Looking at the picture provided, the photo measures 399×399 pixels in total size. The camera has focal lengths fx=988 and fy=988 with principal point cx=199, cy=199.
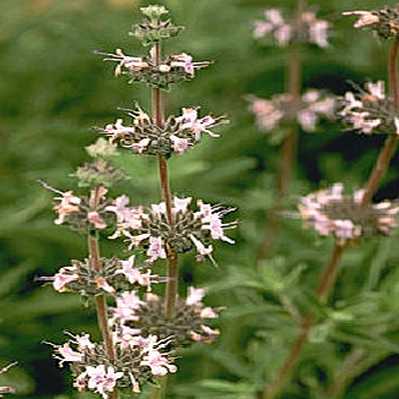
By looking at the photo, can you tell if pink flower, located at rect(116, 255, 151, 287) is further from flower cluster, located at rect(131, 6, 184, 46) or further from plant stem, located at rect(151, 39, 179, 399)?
flower cluster, located at rect(131, 6, 184, 46)

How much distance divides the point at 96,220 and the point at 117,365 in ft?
0.63

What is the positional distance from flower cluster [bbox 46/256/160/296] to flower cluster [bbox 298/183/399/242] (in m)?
0.53

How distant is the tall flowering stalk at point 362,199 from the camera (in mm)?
1480

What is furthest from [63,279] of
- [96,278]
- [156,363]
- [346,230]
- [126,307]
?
[346,230]

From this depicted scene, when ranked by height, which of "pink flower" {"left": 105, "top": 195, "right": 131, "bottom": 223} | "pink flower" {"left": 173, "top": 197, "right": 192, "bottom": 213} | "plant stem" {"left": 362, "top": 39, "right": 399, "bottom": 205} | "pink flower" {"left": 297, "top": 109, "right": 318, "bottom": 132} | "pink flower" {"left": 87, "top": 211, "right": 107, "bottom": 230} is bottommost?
"pink flower" {"left": 87, "top": 211, "right": 107, "bottom": 230}

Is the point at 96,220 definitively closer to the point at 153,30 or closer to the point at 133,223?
the point at 133,223

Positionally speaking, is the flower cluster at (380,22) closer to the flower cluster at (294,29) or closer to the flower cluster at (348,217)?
the flower cluster at (348,217)

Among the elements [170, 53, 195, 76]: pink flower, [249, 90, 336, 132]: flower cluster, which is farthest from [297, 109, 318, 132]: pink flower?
[170, 53, 195, 76]: pink flower

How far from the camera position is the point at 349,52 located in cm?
279

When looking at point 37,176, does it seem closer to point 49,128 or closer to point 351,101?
point 49,128

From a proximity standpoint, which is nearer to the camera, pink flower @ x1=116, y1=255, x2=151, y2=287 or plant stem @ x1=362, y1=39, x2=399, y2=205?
pink flower @ x1=116, y1=255, x2=151, y2=287

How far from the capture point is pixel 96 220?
1.12 m

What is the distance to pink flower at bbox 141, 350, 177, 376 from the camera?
1188 mm

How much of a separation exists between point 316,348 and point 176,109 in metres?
0.84
